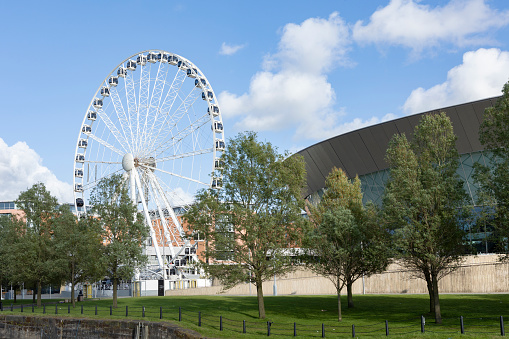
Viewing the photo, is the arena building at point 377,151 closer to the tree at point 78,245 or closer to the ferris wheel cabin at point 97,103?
the ferris wheel cabin at point 97,103

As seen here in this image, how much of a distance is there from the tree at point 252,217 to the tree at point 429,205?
21.5ft

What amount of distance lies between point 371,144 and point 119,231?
2796 centimetres

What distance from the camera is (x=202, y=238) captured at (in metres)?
32.8

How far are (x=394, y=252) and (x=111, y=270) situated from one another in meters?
25.3

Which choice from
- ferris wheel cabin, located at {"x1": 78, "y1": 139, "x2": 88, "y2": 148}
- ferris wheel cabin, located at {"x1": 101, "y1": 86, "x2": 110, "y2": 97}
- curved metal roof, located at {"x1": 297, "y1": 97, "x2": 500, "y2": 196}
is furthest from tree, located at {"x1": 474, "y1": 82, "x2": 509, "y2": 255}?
ferris wheel cabin, located at {"x1": 78, "y1": 139, "x2": 88, "y2": 148}

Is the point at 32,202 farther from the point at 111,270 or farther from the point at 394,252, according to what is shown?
the point at 394,252

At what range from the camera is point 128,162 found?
5994 centimetres

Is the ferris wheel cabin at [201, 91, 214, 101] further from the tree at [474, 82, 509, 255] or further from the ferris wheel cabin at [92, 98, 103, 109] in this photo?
the tree at [474, 82, 509, 255]

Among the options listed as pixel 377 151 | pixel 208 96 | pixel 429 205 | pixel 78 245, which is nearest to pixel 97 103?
pixel 208 96

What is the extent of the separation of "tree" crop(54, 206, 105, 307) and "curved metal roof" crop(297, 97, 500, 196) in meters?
28.5

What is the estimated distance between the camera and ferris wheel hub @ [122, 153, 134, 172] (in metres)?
59.9

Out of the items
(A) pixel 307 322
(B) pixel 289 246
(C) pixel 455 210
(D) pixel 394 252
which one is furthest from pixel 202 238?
(C) pixel 455 210

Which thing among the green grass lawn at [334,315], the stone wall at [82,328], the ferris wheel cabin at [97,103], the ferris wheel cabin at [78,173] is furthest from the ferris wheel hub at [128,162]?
the stone wall at [82,328]

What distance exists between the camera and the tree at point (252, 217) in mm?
31500
